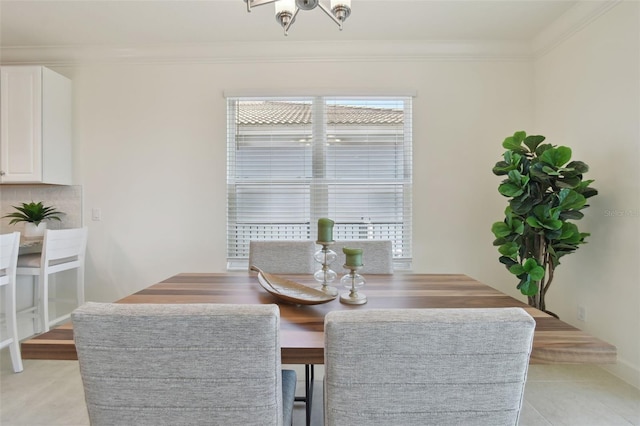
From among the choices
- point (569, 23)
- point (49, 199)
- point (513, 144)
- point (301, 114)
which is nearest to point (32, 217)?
point (49, 199)

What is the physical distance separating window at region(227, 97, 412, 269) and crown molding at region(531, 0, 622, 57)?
119 centimetres

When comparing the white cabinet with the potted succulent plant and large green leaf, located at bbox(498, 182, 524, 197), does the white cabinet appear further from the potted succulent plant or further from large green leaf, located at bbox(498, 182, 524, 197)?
large green leaf, located at bbox(498, 182, 524, 197)

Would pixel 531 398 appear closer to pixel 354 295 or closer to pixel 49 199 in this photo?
pixel 354 295

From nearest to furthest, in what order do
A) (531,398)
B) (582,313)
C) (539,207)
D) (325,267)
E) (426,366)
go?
(426,366) < (325,267) < (531,398) < (539,207) < (582,313)

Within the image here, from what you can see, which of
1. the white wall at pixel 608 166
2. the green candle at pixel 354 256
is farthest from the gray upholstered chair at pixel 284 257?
the white wall at pixel 608 166

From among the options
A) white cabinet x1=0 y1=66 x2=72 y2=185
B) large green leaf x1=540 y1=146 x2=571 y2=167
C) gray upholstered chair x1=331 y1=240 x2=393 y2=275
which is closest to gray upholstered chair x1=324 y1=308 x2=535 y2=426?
gray upholstered chair x1=331 y1=240 x2=393 y2=275

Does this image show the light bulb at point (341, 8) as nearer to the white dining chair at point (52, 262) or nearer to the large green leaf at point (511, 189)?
the large green leaf at point (511, 189)

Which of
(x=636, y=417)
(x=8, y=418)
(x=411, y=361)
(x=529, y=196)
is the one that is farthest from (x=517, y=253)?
(x=8, y=418)

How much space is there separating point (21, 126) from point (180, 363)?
3.13m

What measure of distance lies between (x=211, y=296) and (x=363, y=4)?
2266mm

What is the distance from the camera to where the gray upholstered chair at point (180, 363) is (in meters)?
0.70

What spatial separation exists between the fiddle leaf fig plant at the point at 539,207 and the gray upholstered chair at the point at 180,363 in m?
2.06

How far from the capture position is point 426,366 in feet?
2.33

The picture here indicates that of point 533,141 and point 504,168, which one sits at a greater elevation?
point 533,141
